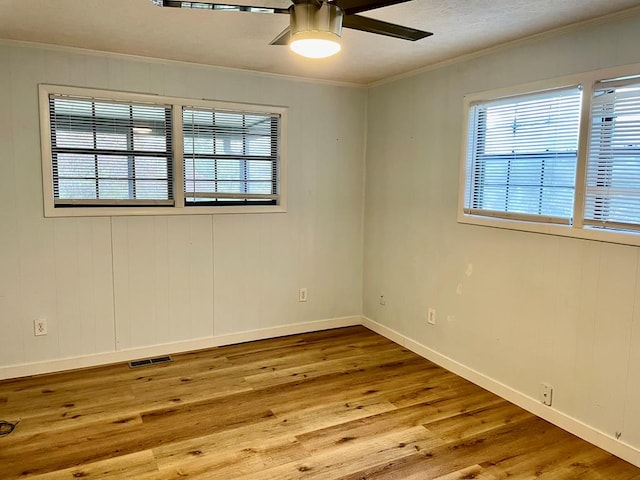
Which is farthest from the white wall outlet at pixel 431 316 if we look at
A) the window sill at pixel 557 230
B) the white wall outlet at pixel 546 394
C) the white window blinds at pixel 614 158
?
the white window blinds at pixel 614 158

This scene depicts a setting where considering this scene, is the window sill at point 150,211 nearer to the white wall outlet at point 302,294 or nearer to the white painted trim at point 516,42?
the white wall outlet at point 302,294

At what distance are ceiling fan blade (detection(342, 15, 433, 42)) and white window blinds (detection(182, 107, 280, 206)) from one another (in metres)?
2.08

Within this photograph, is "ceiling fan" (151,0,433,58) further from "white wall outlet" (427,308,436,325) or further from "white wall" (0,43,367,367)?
"white wall outlet" (427,308,436,325)

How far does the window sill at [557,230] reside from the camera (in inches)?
99.0

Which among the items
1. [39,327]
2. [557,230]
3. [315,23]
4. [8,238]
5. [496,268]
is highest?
[315,23]

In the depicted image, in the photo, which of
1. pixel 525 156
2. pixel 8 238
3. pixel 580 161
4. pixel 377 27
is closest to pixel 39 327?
pixel 8 238

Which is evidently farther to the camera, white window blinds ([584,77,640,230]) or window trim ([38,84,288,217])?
window trim ([38,84,288,217])

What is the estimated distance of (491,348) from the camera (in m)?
3.36

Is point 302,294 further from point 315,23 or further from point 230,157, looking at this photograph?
point 315,23

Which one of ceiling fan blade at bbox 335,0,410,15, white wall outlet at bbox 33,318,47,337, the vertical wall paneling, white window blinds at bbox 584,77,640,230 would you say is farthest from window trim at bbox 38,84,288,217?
white window blinds at bbox 584,77,640,230

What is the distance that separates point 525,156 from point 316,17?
1.82m

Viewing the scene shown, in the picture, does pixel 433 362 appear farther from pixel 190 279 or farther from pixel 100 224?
pixel 100 224

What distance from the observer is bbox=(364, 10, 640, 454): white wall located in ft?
8.49

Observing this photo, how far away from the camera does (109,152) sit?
3611 millimetres
